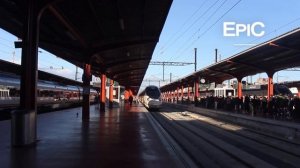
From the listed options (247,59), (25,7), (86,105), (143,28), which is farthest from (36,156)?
(247,59)

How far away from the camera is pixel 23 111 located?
553 inches

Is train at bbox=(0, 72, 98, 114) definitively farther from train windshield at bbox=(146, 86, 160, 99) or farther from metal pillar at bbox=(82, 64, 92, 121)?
train windshield at bbox=(146, 86, 160, 99)

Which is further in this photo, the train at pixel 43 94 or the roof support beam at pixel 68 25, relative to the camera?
the train at pixel 43 94

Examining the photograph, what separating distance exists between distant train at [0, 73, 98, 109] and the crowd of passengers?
52.2ft

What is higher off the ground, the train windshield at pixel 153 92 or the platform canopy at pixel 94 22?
the platform canopy at pixel 94 22

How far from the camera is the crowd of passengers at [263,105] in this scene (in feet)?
91.5

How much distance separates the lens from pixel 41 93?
40.8 m

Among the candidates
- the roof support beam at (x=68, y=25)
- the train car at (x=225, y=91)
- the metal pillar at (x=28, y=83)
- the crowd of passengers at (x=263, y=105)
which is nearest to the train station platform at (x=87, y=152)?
the metal pillar at (x=28, y=83)

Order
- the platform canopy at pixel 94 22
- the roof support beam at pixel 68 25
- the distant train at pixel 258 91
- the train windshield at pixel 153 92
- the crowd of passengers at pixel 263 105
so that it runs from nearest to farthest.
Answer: the roof support beam at pixel 68 25 < the platform canopy at pixel 94 22 < the crowd of passengers at pixel 263 105 < the distant train at pixel 258 91 < the train windshield at pixel 153 92

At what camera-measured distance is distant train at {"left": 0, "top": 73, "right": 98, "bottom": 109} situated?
30.1m

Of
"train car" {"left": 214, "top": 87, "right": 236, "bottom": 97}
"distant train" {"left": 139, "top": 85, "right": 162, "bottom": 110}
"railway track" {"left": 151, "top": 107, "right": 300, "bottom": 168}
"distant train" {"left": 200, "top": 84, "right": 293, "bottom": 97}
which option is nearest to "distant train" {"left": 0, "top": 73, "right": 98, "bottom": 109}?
"distant train" {"left": 139, "top": 85, "right": 162, "bottom": 110}

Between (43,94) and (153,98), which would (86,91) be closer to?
(43,94)

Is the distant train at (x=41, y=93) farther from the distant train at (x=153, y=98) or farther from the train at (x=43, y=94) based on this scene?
the distant train at (x=153, y=98)

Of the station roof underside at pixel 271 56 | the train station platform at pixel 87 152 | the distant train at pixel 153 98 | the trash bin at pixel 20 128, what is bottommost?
the train station platform at pixel 87 152
